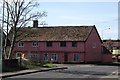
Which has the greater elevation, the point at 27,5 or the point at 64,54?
the point at 27,5

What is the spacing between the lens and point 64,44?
57.2m

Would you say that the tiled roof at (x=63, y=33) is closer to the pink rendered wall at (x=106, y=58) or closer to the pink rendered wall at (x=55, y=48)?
the pink rendered wall at (x=55, y=48)

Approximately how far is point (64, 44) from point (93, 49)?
7294 mm

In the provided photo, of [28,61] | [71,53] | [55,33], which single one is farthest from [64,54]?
[28,61]

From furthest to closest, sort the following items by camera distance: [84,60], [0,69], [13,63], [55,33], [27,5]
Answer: [55,33]
[84,60]
[27,5]
[13,63]
[0,69]

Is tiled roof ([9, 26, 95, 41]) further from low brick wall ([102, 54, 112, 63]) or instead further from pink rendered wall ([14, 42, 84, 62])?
low brick wall ([102, 54, 112, 63])

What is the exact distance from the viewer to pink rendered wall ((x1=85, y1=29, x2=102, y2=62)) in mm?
57500

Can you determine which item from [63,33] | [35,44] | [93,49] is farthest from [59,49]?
[93,49]

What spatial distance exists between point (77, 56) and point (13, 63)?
28697 millimetres

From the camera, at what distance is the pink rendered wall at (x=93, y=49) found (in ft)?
189

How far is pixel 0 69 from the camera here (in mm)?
25609

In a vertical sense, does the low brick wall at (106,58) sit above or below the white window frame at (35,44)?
below

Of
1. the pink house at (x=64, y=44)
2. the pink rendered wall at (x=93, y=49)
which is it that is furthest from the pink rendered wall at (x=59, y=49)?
the pink rendered wall at (x=93, y=49)

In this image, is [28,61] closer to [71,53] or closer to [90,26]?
[71,53]
